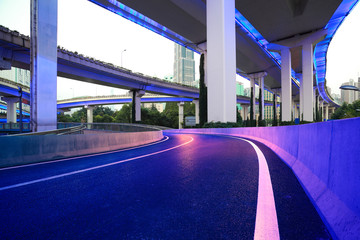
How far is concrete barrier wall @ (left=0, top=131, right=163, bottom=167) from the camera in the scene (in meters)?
6.31

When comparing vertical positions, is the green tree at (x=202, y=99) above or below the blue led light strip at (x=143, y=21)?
below

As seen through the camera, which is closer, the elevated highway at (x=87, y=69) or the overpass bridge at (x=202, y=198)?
the overpass bridge at (x=202, y=198)

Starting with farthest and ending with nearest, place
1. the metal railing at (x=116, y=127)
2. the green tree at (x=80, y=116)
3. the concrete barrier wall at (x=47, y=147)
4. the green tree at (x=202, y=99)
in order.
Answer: the green tree at (x=80, y=116) < the green tree at (x=202, y=99) < the metal railing at (x=116, y=127) < the concrete barrier wall at (x=47, y=147)

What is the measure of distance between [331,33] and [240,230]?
49.4 meters

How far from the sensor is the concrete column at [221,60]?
24500 mm

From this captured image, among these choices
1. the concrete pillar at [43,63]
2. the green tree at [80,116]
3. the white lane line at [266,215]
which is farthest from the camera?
the green tree at [80,116]

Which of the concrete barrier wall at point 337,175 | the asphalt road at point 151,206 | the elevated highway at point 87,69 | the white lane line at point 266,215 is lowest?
the asphalt road at point 151,206

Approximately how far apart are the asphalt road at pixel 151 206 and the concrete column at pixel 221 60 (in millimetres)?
20840

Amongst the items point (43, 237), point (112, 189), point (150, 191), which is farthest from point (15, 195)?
point (150, 191)

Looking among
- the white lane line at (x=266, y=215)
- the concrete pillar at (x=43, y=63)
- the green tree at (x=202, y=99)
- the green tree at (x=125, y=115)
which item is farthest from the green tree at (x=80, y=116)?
the white lane line at (x=266, y=215)

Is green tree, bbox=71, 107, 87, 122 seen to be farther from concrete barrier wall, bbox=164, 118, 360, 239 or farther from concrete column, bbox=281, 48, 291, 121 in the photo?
concrete barrier wall, bbox=164, 118, 360, 239

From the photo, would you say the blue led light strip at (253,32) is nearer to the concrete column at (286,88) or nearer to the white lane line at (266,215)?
the concrete column at (286,88)

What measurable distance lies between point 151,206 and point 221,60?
23.7 meters

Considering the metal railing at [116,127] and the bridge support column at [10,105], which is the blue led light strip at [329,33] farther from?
the bridge support column at [10,105]
